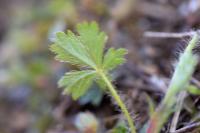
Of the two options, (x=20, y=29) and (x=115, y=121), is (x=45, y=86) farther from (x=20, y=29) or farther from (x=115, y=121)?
(x=20, y=29)

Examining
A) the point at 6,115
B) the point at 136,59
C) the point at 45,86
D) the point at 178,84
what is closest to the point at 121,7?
the point at 136,59

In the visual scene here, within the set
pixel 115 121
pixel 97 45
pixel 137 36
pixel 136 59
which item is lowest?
pixel 115 121

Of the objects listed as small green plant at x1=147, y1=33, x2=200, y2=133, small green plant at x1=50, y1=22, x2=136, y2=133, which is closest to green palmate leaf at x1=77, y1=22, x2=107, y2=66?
small green plant at x1=50, y1=22, x2=136, y2=133

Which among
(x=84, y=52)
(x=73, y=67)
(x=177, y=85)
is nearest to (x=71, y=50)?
(x=84, y=52)

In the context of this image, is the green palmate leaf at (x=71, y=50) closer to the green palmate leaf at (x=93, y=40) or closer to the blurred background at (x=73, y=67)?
the green palmate leaf at (x=93, y=40)

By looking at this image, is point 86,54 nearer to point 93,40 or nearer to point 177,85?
point 93,40

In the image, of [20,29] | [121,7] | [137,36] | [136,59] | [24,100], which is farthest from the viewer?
[20,29]

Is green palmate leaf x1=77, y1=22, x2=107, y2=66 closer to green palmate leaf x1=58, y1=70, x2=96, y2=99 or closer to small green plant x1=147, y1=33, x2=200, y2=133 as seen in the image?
green palmate leaf x1=58, y1=70, x2=96, y2=99
